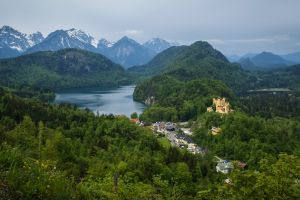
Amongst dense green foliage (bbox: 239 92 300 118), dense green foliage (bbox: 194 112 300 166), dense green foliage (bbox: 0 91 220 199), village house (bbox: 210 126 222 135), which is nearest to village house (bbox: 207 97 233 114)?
dense green foliage (bbox: 239 92 300 118)

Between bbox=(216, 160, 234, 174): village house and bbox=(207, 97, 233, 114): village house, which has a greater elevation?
bbox=(207, 97, 233, 114): village house

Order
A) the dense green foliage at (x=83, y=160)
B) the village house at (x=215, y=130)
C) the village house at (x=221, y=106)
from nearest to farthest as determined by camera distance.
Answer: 1. the dense green foliage at (x=83, y=160)
2. the village house at (x=215, y=130)
3. the village house at (x=221, y=106)

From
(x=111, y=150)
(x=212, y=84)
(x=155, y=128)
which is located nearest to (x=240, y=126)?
(x=155, y=128)

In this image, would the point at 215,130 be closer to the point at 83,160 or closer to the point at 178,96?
the point at 83,160

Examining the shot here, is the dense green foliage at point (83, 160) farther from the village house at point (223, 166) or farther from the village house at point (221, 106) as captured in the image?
the village house at point (221, 106)

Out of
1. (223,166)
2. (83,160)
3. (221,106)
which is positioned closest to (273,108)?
(221,106)

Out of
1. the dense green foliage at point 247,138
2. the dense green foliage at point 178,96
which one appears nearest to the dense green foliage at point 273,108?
the dense green foliage at point 178,96

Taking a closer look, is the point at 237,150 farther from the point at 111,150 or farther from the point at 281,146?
the point at 111,150

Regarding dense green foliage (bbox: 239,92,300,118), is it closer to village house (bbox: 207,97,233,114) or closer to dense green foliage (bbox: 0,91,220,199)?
village house (bbox: 207,97,233,114)
